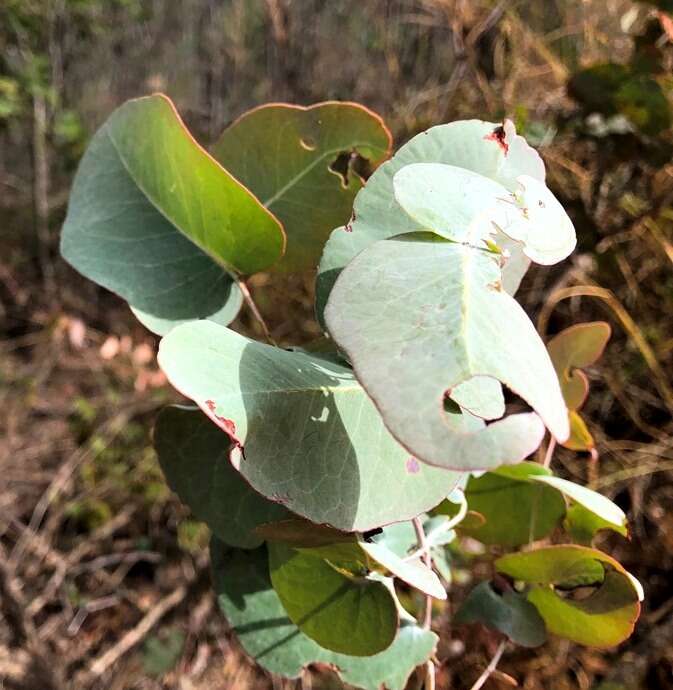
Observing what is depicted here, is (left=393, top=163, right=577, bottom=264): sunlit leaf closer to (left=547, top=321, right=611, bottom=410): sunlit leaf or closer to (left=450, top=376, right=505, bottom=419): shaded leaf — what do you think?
(left=450, top=376, right=505, bottom=419): shaded leaf

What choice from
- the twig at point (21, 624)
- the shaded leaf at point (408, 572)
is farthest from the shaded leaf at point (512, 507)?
the twig at point (21, 624)

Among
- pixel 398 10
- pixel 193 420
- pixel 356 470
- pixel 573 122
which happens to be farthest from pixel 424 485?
pixel 398 10

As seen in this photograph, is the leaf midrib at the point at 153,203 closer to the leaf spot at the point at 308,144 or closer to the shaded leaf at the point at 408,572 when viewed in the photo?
the leaf spot at the point at 308,144

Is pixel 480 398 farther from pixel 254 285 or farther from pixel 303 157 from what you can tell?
pixel 254 285

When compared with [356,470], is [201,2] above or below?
below

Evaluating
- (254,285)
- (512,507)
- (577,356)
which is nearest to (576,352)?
(577,356)

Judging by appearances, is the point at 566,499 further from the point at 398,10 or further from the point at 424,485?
the point at 398,10
